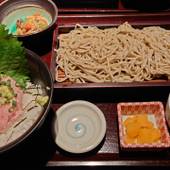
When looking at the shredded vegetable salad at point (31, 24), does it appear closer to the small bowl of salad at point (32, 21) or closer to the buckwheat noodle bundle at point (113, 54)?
the small bowl of salad at point (32, 21)

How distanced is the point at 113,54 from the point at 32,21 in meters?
0.64

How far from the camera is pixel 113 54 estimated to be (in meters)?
1.95

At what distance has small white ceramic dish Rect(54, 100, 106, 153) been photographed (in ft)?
5.28

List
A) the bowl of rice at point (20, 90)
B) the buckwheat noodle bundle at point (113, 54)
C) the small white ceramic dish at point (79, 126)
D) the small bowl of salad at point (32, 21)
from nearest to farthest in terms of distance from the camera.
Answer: the bowl of rice at point (20, 90), the small white ceramic dish at point (79, 126), the buckwheat noodle bundle at point (113, 54), the small bowl of salad at point (32, 21)

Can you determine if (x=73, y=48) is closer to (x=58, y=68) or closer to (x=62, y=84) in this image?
(x=58, y=68)

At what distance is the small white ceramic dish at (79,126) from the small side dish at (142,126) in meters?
0.12

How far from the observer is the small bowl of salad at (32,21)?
6.47ft

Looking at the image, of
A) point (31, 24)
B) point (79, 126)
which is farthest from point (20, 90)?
point (31, 24)

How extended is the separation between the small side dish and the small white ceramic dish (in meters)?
0.12

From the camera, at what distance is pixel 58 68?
1899 mm

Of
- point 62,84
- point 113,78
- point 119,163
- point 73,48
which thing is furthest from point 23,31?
point 119,163

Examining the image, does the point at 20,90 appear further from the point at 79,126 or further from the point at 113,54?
the point at 113,54

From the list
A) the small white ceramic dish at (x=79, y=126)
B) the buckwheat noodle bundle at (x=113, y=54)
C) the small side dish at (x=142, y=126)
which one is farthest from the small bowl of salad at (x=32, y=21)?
the small side dish at (x=142, y=126)

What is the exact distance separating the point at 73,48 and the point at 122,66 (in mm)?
348
